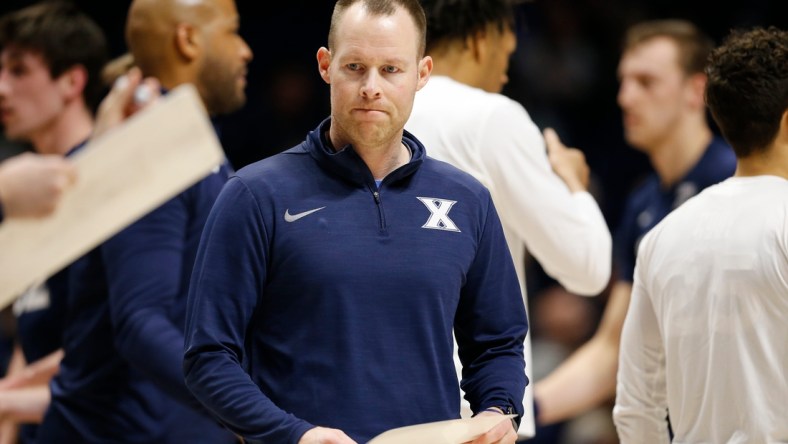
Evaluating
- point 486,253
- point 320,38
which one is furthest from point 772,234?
point 320,38

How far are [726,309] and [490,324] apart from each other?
634 millimetres

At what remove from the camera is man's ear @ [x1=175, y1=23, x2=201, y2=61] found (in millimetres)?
4172

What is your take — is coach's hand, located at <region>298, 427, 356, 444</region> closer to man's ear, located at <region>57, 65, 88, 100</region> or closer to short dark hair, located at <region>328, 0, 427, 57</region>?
short dark hair, located at <region>328, 0, 427, 57</region>

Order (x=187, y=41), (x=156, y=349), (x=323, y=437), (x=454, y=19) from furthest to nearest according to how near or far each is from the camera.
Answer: (x=187, y=41) < (x=454, y=19) < (x=156, y=349) < (x=323, y=437)

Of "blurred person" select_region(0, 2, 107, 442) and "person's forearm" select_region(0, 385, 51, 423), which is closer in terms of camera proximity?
"person's forearm" select_region(0, 385, 51, 423)

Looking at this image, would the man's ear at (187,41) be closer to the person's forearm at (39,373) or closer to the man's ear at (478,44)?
the man's ear at (478,44)

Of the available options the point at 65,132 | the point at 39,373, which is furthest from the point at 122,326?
the point at 65,132

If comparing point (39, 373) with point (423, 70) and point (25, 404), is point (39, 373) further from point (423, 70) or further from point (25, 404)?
point (423, 70)

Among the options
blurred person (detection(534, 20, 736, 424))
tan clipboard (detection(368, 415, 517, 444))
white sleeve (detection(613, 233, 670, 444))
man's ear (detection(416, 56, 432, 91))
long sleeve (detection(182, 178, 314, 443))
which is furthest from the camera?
blurred person (detection(534, 20, 736, 424))

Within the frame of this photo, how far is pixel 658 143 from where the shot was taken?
6246mm

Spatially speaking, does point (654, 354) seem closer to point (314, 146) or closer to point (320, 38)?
point (314, 146)

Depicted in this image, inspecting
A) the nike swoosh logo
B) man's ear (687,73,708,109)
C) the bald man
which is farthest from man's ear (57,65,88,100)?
man's ear (687,73,708,109)

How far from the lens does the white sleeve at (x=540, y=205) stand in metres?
3.60

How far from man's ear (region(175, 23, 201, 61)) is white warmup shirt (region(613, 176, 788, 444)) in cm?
175
